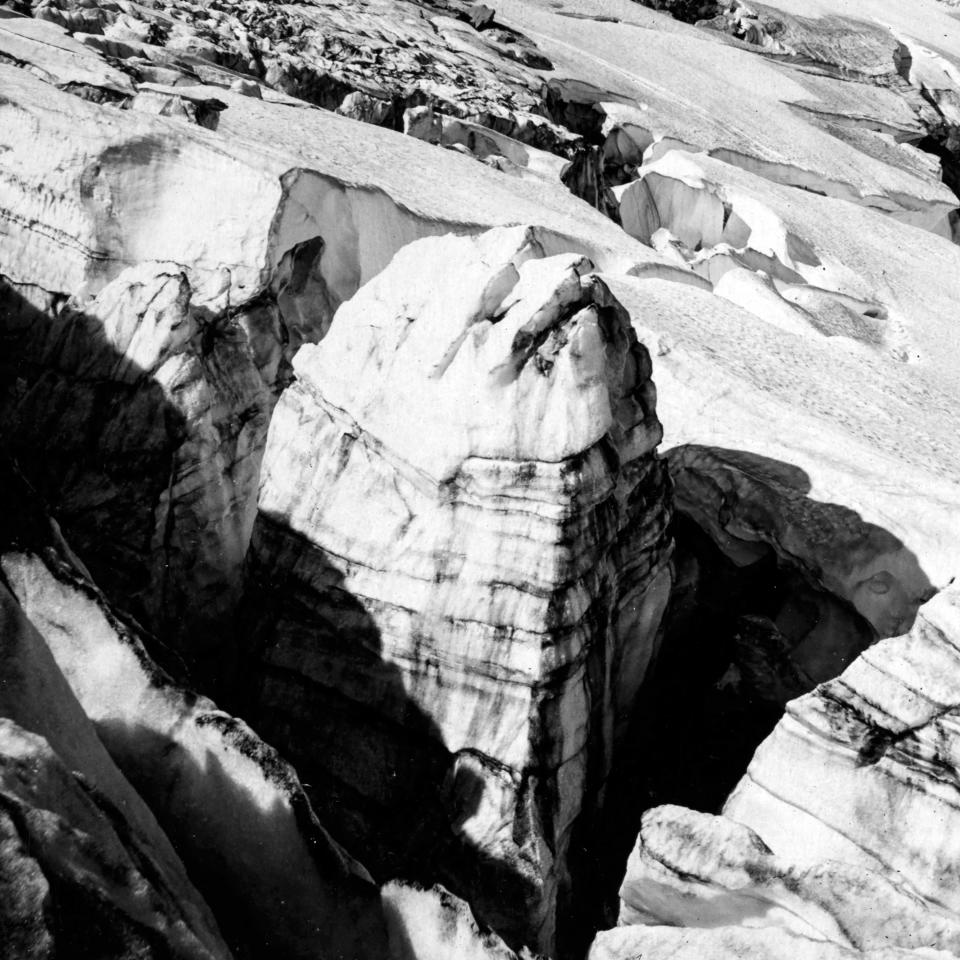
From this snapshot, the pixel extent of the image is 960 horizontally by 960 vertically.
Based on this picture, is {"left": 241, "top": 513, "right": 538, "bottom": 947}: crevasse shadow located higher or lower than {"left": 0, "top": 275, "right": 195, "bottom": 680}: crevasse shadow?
lower

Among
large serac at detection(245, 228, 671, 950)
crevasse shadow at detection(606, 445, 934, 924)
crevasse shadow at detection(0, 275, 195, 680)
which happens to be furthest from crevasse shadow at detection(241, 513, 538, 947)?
crevasse shadow at detection(606, 445, 934, 924)

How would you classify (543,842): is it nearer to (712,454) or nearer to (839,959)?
(839,959)

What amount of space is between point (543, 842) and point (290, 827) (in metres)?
1.18

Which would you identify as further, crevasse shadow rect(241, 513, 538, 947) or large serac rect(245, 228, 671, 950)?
large serac rect(245, 228, 671, 950)

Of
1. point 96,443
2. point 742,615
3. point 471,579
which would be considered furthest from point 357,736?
point 742,615

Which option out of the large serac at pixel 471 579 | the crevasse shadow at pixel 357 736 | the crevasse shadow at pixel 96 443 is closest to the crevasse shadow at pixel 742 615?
the large serac at pixel 471 579

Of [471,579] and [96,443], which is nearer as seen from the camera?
[471,579]

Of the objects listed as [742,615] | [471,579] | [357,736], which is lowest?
[357,736]

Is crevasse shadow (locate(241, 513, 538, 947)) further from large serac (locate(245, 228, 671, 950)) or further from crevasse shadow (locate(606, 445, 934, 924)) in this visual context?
crevasse shadow (locate(606, 445, 934, 924))

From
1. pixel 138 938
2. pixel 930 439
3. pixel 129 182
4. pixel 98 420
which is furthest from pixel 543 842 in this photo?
pixel 129 182

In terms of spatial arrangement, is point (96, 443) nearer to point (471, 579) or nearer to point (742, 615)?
point (471, 579)

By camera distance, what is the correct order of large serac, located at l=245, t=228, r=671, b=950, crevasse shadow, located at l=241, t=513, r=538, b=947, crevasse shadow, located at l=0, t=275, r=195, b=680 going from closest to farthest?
crevasse shadow, located at l=241, t=513, r=538, b=947 → large serac, located at l=245, t=228, r=671, b=950 → crevasse shadow, located at l=0, t=275, r=195, b=680

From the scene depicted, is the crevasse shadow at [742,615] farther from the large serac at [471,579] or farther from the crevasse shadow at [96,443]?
the crevasse shadow at [96,443]

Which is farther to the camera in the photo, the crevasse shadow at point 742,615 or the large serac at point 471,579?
the crevasse shadow at point 742,615
